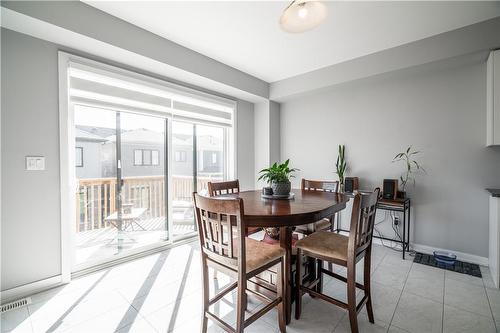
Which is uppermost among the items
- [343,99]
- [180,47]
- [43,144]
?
[180,47]

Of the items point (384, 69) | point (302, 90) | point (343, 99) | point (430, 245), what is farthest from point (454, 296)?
point (302, 90)

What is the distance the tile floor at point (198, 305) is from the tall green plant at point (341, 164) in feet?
4.54

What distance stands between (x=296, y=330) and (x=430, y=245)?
2422mm

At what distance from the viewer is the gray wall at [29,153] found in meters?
1.98

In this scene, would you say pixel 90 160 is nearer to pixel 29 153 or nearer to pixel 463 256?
pixel 29 153

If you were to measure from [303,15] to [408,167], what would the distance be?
8.29 ft

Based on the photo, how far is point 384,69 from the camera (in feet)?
9.54

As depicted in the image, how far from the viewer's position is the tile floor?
167 centimetres

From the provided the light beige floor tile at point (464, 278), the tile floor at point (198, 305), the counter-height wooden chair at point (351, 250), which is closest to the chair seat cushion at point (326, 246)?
the counter-height wooden chair at point (351, 250)

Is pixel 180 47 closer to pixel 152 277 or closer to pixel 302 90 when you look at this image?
pixel 302 90

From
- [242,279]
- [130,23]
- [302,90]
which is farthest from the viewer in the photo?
[302,90]

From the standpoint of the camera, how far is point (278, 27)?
2436 millimetres

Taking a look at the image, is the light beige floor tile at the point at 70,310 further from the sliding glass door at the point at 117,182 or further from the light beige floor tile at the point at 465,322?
the light beige floor tile at the point at 465,322

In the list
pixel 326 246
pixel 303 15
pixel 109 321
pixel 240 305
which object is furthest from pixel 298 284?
pixel 303 15
